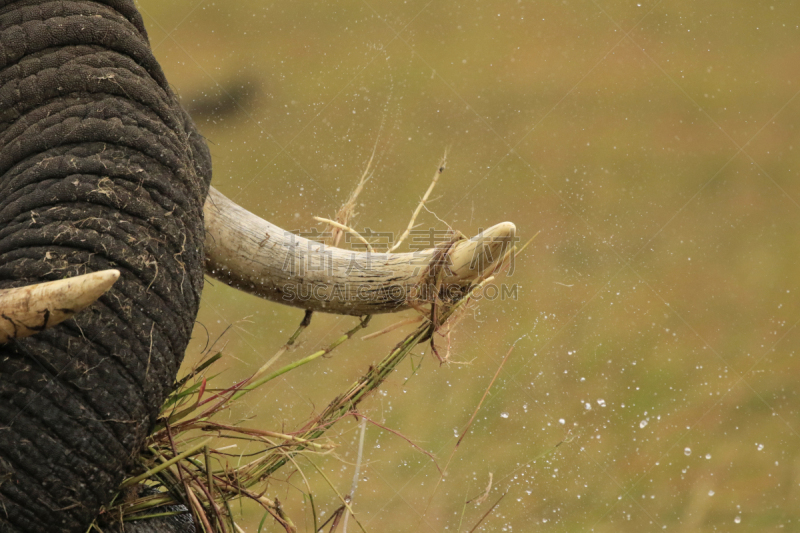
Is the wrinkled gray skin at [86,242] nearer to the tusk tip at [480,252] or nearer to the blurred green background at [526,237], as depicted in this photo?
the tusk tip at [480,252]

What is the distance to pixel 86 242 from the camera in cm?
59

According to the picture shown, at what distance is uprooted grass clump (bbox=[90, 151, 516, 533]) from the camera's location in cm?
75

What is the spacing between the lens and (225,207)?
0.94 m

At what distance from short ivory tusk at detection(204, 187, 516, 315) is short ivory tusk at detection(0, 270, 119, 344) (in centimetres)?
42

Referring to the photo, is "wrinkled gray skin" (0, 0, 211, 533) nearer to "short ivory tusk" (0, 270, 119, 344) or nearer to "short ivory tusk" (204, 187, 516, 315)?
"short ivory tusk" (0, 270, 119, 344)

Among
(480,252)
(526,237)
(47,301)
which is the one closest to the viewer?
(47,301)

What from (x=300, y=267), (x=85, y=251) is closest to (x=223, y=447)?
(x=300, y=267)

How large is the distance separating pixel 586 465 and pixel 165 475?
1460 millimetres

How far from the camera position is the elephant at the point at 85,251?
550 mm

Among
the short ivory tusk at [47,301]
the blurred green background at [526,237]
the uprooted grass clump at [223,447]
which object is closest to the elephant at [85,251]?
the short ivory tusk at [47,301]

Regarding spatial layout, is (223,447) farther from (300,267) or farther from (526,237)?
(526,237)

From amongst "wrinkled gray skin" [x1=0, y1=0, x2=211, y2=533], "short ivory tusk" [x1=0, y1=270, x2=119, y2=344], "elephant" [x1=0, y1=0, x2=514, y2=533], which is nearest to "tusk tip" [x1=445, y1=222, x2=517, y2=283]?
"elephant" [x1=0, y1=0, x2=514, y2=533]

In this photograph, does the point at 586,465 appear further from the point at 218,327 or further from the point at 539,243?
the point at 218,327

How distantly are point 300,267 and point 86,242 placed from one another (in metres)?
0.37
